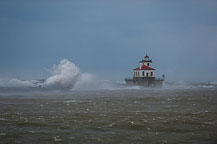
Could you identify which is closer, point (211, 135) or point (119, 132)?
point (211, 135)

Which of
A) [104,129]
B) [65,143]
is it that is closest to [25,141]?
[65,143]

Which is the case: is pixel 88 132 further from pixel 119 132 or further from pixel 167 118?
pixel 167 118

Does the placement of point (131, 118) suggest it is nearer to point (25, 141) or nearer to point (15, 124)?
point (15, 124)

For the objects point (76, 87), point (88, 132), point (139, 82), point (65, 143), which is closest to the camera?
point (65, 143)

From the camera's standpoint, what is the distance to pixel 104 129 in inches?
559

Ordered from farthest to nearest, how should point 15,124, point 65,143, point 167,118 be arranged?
point 167,118, point 15,124, point 65,143

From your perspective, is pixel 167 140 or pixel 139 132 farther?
pixel 139 132

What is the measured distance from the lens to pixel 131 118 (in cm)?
1747

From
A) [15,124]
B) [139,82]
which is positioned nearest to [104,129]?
[15,124]

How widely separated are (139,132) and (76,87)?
54.5 meters

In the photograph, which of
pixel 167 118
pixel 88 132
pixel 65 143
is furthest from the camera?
pixel 167 118

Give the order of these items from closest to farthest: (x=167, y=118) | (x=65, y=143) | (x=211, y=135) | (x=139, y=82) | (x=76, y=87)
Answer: (x=65, y=143) < (x=211, y=135) < (x=167, y=118) < (x=76, y=87) < (x=139, y=82)

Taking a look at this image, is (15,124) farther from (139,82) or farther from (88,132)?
(139,82)

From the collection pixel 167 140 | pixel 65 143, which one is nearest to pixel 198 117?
pixel 167 140
